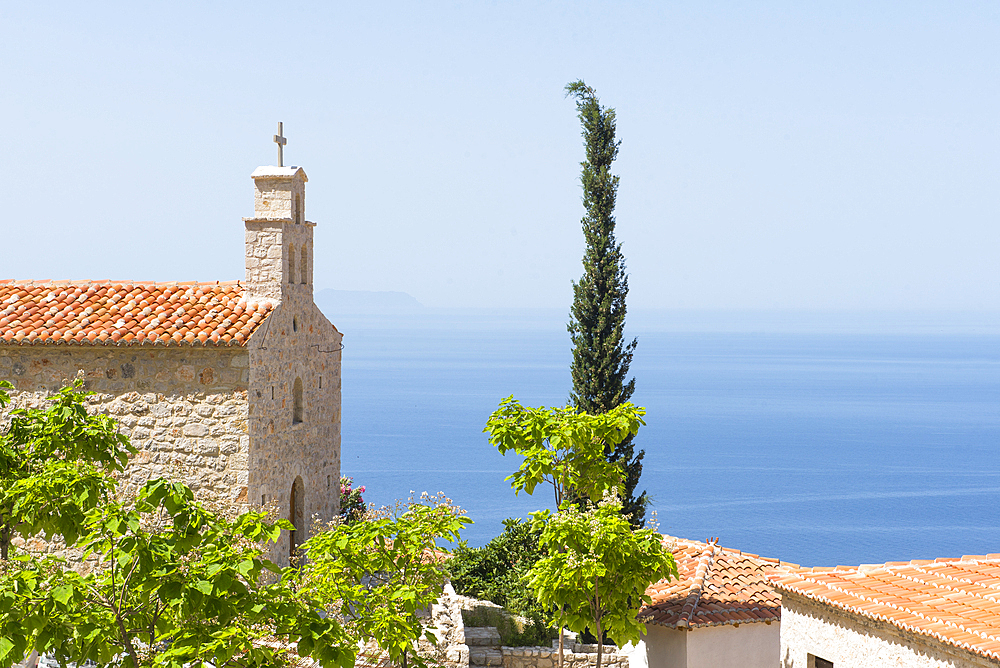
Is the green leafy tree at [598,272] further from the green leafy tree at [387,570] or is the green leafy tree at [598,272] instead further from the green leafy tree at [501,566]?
the green leafy tree at [387,570]

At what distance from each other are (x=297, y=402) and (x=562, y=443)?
6.49m

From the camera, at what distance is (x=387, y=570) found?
449 inches

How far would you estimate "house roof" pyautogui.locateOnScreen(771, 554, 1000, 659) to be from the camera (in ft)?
37.5

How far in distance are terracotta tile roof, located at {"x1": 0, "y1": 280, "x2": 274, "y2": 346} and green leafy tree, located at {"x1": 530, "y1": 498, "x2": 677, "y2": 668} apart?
21.3 feet

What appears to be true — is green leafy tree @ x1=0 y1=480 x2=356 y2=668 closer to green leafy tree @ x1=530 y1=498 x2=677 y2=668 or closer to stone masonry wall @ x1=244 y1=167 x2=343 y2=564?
green leafy tree @ x1=530 y1=498 x2=677 y2=668

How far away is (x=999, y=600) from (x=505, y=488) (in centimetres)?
8328

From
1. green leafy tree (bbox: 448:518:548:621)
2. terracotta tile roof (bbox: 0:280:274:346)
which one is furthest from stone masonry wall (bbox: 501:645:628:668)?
terracotta tile roof (bbox: 0:280:274:346)

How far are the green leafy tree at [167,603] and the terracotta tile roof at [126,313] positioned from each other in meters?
8.09

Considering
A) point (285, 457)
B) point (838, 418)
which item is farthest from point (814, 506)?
point (285, 457)

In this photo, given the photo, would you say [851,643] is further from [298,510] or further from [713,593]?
[298,510]

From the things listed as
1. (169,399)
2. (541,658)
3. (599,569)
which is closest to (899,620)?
(599,569)

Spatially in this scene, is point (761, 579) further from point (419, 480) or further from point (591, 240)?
point (419, 480)

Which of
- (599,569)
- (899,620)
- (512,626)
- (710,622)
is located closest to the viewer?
(899,620)

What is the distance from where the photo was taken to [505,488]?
94750mm
